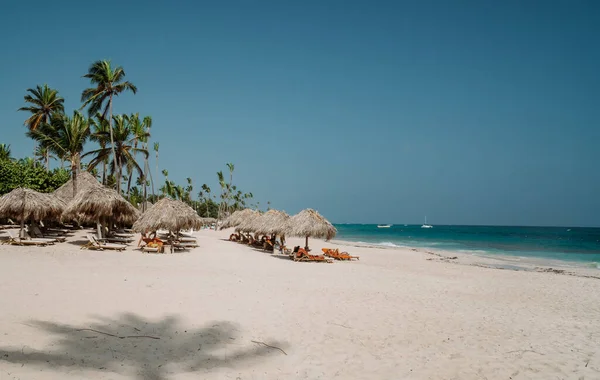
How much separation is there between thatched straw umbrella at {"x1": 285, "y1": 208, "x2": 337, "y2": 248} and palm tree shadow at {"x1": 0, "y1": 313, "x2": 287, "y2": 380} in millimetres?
11222

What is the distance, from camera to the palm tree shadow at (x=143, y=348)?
14.7 feet

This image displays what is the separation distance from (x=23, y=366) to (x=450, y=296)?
9.84 meters

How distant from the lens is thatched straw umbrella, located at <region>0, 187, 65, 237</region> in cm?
1552

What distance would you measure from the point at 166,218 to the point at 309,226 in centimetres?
697

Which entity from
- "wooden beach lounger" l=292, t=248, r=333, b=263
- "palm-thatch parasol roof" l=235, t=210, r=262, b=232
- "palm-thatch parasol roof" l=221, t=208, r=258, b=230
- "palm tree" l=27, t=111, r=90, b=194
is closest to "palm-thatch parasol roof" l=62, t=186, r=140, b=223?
"palm tree" l=27, t=111, r=90, b=194

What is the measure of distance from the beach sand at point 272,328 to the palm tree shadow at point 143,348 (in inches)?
0.9

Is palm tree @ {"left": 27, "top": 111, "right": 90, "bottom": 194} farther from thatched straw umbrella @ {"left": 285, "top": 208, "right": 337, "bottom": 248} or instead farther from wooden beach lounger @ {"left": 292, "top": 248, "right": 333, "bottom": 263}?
wooden beach lounger @ {"left": 292, "top": 248, "right": 333, "bottom": 263}

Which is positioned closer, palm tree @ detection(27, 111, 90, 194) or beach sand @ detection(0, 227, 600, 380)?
beach sand @ detection(0, 227, 600, 380)

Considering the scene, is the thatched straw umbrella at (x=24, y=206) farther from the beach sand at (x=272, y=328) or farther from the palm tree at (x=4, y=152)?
the palm tree at (x=4, y=152)

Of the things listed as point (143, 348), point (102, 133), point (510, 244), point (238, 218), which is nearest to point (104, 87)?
point (102, 133)

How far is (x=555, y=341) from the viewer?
21.1ft

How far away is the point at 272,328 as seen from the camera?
6383mm

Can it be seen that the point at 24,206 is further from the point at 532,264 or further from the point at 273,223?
the point at 532,264

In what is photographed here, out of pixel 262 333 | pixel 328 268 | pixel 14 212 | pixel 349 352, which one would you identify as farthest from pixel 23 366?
pixel 14 212
